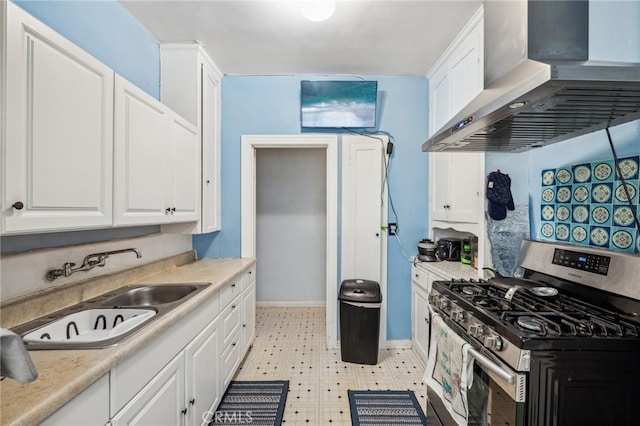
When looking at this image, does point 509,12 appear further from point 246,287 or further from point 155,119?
point 246,287

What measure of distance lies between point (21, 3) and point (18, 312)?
1.36 m

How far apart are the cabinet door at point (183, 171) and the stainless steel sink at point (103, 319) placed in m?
0.50

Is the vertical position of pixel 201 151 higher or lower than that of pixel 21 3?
lower

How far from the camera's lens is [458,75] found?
88.8 inches

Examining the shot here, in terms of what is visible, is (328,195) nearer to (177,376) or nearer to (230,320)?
(230,320)

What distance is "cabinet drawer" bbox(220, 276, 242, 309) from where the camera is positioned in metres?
2.00

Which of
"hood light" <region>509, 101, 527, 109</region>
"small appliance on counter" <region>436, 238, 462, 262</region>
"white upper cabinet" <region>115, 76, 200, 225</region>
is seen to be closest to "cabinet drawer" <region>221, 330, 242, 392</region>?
"white upper cabinet" <region>115, 76, 200, 225</region>

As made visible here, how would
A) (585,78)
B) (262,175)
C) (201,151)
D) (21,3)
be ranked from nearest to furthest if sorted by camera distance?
(585,78) < (21,3) < (201,151) < (262,175)

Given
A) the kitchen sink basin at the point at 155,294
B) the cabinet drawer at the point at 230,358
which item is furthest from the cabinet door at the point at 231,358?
the kitchen sink basin at the point at 155,294

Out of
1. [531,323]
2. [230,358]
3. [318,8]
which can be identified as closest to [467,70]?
[318,8]

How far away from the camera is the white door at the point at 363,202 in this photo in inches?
111

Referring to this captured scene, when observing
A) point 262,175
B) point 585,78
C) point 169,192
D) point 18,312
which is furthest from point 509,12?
point 262,175

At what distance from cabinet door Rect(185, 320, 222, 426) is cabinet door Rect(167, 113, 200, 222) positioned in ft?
2.78

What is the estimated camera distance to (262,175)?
410cm
